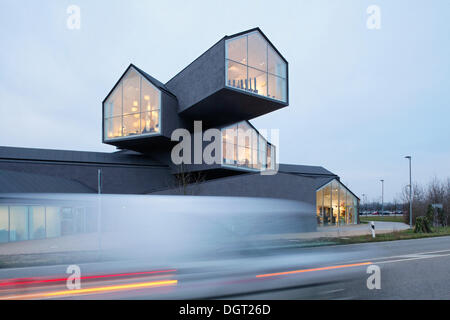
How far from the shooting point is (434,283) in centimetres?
693

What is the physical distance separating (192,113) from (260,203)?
24.0 metres

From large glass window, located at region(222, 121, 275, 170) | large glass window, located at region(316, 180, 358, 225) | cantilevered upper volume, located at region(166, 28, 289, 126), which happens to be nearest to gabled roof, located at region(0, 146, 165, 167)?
cantilevered upper volume, located at region(166, 28, 289, 126)

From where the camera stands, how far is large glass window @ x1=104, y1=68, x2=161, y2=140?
90.7 ft

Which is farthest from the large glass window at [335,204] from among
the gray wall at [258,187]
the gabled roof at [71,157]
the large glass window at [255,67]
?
the gabled roof at [71,157]

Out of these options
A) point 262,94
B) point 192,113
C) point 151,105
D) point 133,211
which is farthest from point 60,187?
point 133,211

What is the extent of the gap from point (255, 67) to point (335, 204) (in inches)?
713

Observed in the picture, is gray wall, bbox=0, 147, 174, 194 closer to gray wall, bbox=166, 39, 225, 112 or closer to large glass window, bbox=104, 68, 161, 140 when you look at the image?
large glass window, bbox=104, 68, 161, 140

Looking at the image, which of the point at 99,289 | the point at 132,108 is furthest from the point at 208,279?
the point at 132,108

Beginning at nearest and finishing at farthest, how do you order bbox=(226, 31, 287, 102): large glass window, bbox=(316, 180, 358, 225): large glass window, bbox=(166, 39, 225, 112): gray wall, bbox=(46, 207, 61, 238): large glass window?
bbox=(46, 207, 61, 238): large glass window
bbox=(166, 39, 225, 112): gray wall
bbox=(226, 31, 287, 102): large glass window
bbox=(316, 180, 358, 225): large glass window

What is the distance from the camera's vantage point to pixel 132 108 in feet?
94.1

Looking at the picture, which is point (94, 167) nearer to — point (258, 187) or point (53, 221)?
point (258, 187)

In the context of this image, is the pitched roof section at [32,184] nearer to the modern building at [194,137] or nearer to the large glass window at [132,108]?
the modern building at [194,137]

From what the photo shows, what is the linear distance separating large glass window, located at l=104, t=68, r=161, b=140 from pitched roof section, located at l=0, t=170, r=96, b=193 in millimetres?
5921
